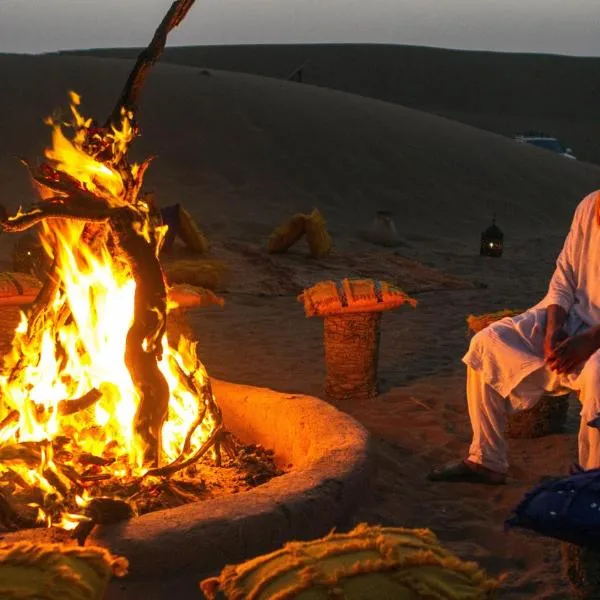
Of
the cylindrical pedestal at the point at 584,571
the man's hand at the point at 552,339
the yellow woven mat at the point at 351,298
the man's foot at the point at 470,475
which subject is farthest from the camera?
the yellow woven mat at the point at 351,298

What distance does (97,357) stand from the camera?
4266 millimetres

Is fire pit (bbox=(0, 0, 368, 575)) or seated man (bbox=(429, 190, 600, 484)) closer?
fire pit (bbox=(0, 0, 368, 575))

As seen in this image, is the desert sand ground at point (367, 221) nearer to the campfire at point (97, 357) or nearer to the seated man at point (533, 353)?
the seated man at point (533, 353)

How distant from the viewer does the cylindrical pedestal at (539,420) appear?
540 cm

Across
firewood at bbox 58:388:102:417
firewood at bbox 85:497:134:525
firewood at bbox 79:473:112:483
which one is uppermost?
firewood at bbox 58:388:102:417

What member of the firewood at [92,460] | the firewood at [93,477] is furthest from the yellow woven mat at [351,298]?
the firewood at [93,477]

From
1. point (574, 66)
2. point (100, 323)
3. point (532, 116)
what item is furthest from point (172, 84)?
point (574, 66)

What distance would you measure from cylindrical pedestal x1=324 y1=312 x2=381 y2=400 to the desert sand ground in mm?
134

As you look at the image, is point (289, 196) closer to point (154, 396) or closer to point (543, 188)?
point (543, 188)

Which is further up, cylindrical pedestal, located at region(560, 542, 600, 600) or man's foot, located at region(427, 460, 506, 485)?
cylindrical pedestal, located at region(560, 542, 600, 600)

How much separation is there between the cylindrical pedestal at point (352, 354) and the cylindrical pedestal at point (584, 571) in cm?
312

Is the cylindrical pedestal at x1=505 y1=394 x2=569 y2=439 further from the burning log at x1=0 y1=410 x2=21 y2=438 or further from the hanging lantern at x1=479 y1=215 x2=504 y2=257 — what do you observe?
the hanging lantern at x1=479 y1=215 x2=504 y2=257

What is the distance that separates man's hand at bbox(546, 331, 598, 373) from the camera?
4406 mm

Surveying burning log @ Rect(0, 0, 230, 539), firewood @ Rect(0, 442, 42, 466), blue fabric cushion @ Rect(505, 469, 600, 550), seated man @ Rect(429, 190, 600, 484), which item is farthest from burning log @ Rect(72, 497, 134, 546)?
seated man @ Rect(429, 190, 600, 484)
